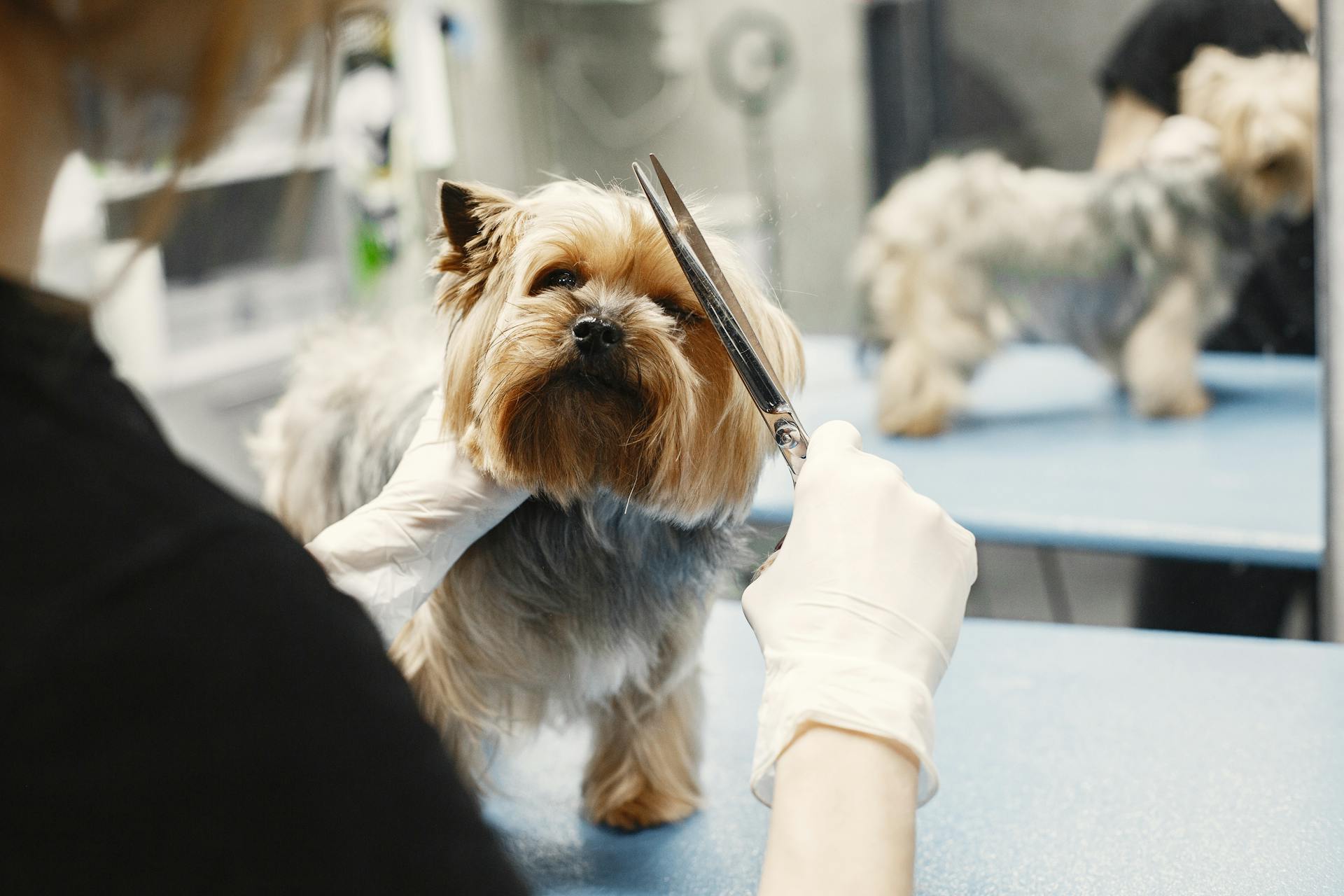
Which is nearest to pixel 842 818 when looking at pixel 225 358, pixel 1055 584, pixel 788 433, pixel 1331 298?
pixel 788 433

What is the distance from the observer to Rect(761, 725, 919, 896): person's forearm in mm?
503

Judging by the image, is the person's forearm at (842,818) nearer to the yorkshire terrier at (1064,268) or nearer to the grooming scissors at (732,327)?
the grooming scissors at (732,327)

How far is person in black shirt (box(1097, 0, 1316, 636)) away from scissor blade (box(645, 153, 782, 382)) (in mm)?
986

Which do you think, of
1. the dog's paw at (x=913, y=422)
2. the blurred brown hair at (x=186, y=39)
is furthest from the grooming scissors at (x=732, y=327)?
the dog's paw at (x=913, y=422)

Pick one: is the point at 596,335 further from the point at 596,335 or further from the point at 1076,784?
the point at 1076,784

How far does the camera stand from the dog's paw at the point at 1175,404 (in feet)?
6.25

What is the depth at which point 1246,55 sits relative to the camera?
1.58 m

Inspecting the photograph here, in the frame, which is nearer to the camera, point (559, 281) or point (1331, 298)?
point (559, 281)

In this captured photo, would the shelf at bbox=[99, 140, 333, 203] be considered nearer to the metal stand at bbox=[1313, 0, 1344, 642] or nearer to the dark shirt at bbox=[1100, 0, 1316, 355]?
the metal stand at bbox=[1313, 0, 1344, 642]

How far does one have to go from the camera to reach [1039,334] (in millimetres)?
2025

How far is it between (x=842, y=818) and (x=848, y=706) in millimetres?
57

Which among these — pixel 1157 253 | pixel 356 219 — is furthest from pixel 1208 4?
pixel 356 219

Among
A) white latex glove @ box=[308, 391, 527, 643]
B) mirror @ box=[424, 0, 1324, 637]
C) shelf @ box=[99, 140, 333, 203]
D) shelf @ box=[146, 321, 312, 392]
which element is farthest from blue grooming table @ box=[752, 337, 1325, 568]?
shelf @ box=[146, 321, 312, 392]

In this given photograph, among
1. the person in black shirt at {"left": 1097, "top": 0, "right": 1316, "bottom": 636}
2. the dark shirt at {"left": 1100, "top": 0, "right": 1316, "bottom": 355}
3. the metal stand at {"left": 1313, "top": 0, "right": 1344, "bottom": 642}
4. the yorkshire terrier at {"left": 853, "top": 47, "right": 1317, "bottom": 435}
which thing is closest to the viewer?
the metal stand at {"left": 1313, "top": 0, "right": 1344, "bottom": 642}
